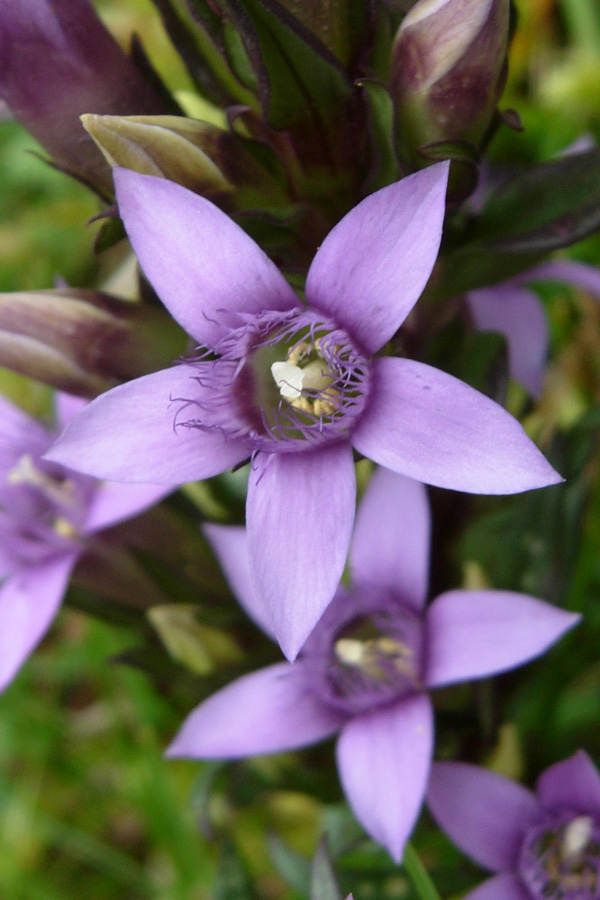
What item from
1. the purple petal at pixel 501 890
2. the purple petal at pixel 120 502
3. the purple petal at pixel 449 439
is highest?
the purple petal at pixel 449 439

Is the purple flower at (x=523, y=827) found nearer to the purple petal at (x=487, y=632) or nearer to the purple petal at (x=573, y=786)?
the purple petal at (x=573, y=786)

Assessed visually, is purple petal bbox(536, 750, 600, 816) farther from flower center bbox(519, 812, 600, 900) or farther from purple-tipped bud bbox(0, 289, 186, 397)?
purple-tipped bud bbox(0, 289, 186, 397)

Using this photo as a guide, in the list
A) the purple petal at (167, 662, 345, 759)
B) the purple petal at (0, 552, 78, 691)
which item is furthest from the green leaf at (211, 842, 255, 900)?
the purple petal at (0, 552, 78, 691)

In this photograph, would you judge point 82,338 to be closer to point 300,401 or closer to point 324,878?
point 300,401

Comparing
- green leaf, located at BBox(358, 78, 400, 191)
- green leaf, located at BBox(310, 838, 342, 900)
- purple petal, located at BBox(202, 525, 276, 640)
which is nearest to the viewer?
green leaf, located at BBox(358, 78, 400, 191)

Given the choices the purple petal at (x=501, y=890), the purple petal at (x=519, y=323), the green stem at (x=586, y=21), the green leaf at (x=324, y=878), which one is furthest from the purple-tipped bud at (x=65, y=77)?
the green stem at (x=586, y=21)

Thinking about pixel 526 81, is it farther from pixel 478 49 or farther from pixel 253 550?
pixel 253 550
